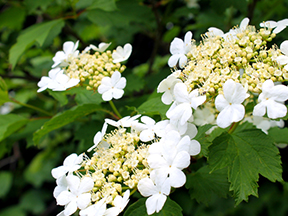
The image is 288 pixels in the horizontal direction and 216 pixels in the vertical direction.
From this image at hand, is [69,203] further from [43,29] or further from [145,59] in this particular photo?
[145,59]

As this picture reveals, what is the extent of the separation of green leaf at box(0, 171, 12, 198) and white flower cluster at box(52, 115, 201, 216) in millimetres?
3189

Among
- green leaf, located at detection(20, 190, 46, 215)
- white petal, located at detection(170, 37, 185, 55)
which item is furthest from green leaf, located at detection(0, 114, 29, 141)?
green leaf, located at detection(20, 190, 46, 215)

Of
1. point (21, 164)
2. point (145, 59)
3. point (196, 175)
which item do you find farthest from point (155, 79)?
point (21, 164)

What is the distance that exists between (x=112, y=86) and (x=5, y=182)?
3.28 metres

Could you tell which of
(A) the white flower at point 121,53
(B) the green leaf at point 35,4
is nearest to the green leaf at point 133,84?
(A) the white flower at point 121,53

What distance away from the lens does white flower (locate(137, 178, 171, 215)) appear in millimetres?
958

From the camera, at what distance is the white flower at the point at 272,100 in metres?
0.96

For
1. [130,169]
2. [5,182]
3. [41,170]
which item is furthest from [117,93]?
[5,182]

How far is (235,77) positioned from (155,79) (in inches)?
53.8

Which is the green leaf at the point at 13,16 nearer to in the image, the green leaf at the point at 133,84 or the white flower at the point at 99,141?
the green leaf at the point at 133,84

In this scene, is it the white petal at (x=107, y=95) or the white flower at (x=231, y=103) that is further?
the white petal at (x=107, y=95)

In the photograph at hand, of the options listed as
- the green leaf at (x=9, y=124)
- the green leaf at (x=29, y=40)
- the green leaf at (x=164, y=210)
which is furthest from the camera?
the green leaf at (x=29, y=40)

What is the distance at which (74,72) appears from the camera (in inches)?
57.9

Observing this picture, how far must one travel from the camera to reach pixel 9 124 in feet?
6.02
